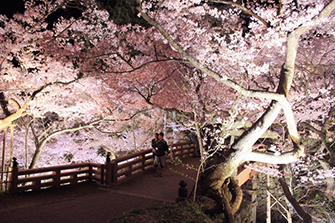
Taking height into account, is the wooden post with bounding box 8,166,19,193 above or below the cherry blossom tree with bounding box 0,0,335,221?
below

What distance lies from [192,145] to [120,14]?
367 inches

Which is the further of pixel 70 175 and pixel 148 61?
pixel 148 61

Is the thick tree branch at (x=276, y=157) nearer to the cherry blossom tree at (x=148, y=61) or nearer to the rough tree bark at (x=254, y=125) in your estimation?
the rough tree bark at (x=254, y=125)

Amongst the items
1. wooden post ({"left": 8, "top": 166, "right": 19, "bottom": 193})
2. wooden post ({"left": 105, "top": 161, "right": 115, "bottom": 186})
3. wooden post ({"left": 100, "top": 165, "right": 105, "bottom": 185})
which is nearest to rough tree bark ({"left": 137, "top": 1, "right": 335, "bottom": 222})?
wooden post ({"left": 105, "top": 161, "right": 115, "bottom": 186})

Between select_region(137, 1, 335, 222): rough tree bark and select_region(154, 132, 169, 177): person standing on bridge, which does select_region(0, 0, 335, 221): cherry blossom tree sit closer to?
select_region(137, 1, 335, 222): rough tree bark

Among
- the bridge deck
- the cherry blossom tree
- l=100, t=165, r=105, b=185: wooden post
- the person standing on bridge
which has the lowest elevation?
the bridge deck

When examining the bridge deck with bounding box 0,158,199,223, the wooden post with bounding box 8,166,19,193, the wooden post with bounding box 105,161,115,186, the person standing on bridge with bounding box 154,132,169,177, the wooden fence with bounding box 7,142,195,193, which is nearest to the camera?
the bridge deck with bounding box 0,158,199,223

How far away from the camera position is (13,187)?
313 inches

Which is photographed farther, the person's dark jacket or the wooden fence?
the person's dark jacket

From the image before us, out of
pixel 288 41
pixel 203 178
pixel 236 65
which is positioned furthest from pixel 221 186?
pixel 236 65

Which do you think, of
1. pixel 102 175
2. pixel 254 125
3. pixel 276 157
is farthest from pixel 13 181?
pixel 276 157

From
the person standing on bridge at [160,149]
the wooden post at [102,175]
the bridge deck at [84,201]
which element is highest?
the person standing on bridge at [160,149]

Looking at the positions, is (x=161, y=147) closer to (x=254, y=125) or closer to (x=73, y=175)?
(x=73, y=175)

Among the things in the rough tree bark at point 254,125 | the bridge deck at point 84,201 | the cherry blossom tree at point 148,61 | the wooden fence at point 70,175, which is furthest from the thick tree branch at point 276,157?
the wooden fence at point 70,175
